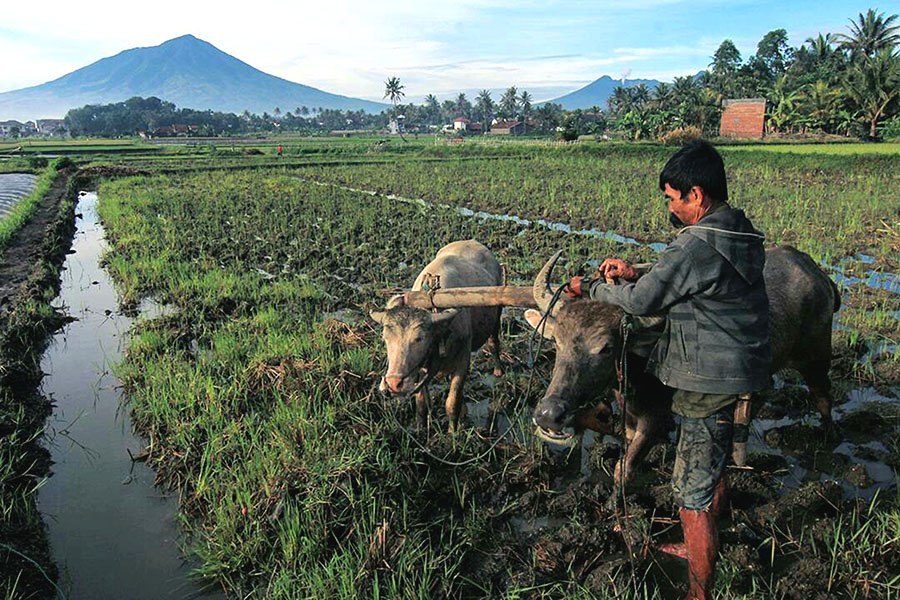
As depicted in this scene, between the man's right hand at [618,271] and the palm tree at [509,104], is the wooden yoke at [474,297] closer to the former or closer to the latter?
the man's right hand at [618,271]

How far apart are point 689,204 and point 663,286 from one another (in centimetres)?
41

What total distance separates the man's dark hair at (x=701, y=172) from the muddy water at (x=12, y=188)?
62.9 ft

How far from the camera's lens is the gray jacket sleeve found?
91.2 inches

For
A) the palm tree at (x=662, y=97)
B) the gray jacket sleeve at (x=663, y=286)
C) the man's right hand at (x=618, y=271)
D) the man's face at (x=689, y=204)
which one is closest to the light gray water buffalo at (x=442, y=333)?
the man's right hand at (x=618, y=271)

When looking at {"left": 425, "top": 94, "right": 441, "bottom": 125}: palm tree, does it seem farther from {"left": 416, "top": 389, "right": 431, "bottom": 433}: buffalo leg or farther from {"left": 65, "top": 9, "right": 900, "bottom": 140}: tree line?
{"left": 416, "top": 389, "right": 431, "bottom": 433}: buffalo leg

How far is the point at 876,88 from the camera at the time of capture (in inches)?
1331

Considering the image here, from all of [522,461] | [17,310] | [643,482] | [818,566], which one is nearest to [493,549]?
[522,461]

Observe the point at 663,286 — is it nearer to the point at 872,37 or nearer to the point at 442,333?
the point at 442,333

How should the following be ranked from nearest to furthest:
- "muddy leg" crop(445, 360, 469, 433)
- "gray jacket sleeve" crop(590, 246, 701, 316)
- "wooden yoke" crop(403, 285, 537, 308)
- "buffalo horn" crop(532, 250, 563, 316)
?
1. "gray jacket sleeve" crop(590, 246, 701, 316)
2. "buffalo horn" crop(532, 250, 563, 316)
3. "wooden yoke" crop(403, 285, 537, 308)
4. "muddy leg" crop(445, 360, 469, 433)

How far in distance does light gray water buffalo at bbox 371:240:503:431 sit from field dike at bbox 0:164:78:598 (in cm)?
212

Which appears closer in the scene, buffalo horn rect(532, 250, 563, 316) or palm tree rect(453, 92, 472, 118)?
buffalo horn rect(532, 250, 563, 316)

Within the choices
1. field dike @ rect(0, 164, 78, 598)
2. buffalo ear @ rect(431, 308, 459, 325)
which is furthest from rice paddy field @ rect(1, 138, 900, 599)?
buffalo ear @ rect(431, 308, 459, 325)

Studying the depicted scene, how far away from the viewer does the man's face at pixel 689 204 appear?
7.95ft

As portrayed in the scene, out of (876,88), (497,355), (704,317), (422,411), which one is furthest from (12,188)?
(876,88)
